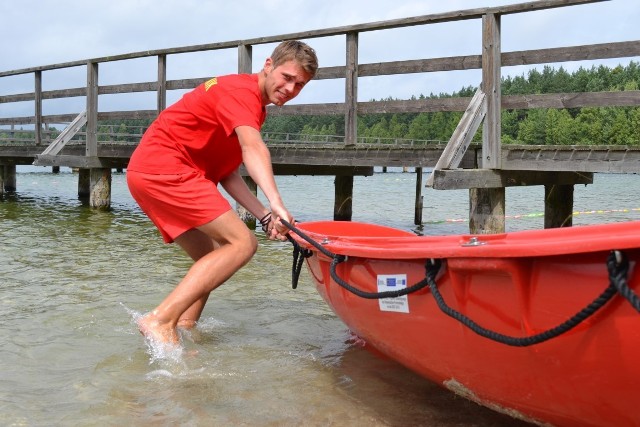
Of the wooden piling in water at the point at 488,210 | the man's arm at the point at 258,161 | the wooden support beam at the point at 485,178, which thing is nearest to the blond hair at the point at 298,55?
the man's arm at the point at 258,161

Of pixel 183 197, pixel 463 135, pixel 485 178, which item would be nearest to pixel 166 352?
pixel 183 197

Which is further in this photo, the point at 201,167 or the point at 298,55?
the point at 201,167

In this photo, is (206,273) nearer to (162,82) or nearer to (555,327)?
(555,327)

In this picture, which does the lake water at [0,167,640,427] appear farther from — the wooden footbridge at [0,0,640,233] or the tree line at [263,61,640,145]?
the tree line at [263,61,640,145]

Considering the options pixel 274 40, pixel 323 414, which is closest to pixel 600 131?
pixel 274 40

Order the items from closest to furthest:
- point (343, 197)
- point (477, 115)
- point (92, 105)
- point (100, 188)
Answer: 1. point (477, 115)
2. point (343, 197)
3. point (92, 105)
4. point (100, 188)

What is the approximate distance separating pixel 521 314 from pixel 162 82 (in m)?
9.55

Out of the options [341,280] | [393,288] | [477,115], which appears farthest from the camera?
[477,115]

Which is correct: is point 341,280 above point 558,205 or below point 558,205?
below

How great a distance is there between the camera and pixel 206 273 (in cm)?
372

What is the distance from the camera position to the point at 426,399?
3.33 m

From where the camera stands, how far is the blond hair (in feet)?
11.5

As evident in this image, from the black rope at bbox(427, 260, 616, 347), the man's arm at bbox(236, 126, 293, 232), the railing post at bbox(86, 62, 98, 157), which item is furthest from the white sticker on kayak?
the railing post at bbox(86, 62, 98, 157)

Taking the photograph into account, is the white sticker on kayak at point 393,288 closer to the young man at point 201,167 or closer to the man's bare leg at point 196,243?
the young man at point 201,167
